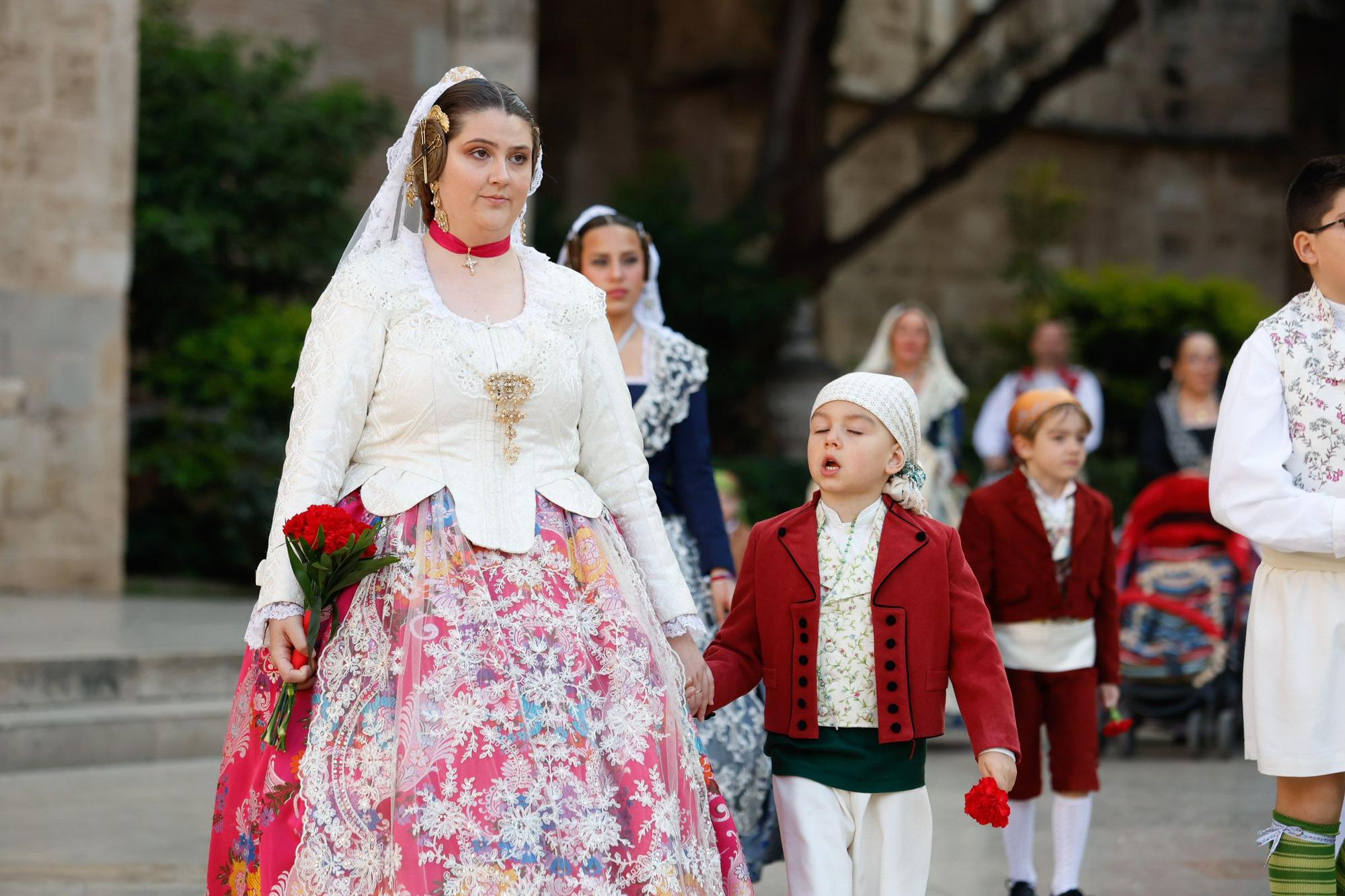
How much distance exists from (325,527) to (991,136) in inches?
535

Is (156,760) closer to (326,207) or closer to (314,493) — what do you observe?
(314,493)

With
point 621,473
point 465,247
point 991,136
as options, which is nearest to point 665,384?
point 621,473

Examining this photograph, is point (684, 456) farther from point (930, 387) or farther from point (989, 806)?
point (930, 387)

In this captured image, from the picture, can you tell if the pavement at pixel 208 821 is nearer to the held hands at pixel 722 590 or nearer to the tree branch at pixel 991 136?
the held hands at pixel 722 590

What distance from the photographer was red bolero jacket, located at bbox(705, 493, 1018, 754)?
3.84m

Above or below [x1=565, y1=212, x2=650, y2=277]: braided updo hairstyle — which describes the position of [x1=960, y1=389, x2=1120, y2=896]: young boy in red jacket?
below

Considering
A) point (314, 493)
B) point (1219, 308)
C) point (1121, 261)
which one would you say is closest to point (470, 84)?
point (314, 493)

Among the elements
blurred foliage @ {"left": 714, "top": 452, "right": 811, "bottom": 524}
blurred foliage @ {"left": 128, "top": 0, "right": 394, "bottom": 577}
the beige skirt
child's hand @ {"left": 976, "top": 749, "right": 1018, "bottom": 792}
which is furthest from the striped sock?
blurred foliage @ {"left": 714, "top": 452, "right": 811, "bottom": 524}

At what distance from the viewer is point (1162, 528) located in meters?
8.39

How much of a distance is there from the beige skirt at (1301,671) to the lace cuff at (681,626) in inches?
52.6

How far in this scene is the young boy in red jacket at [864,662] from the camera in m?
3.84

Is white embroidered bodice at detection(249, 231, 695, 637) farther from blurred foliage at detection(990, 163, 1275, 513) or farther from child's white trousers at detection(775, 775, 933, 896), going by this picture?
blurred foliage at detection(990, 163, 1275, 513)

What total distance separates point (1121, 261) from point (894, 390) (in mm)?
18937

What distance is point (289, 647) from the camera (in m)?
3.50
